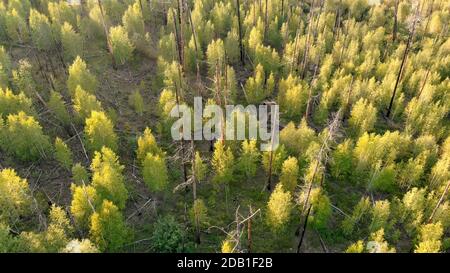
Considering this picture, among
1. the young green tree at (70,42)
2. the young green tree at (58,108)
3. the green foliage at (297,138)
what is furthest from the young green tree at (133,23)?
the green foliage at (297,138)

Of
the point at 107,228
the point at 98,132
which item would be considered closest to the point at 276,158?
the point at 107,228

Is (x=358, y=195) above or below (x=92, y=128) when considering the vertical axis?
below

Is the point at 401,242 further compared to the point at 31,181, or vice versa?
the point at 31,181

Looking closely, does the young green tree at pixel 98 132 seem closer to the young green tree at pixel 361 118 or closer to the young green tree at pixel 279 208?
the young green tree at pixel 279 208

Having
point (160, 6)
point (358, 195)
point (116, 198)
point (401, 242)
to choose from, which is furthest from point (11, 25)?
point (401, 242)

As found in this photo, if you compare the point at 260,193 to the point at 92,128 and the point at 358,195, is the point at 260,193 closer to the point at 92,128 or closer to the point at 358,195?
the point at 358,195

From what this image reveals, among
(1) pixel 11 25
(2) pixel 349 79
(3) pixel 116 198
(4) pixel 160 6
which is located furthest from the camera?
(4) pixel 160 6
